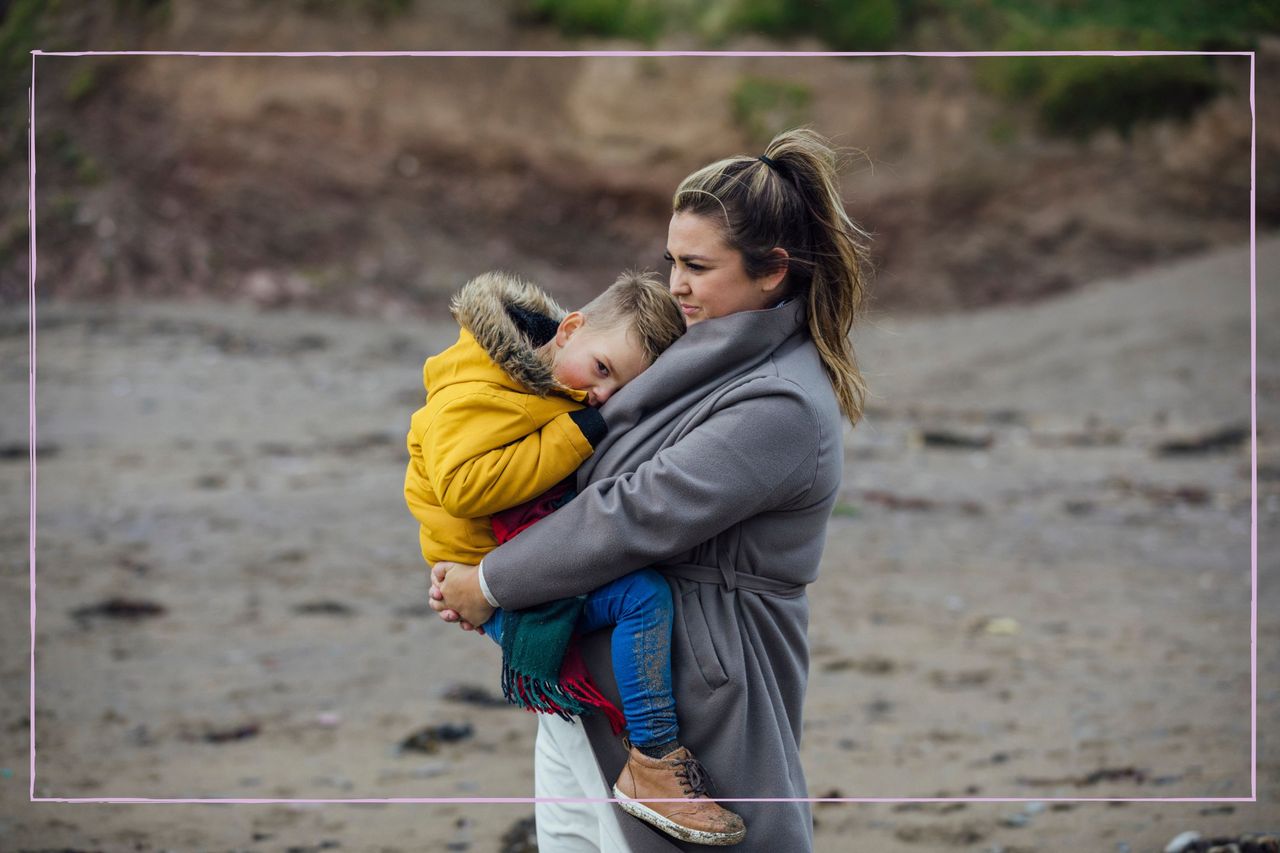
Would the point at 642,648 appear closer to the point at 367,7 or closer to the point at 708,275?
the point at 708,275

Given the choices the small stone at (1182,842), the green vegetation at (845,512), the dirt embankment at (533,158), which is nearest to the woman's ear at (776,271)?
the small stone at (1182,842)

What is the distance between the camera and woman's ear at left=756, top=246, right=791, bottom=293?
86.6 inches

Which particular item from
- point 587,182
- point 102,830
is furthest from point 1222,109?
point 102,830

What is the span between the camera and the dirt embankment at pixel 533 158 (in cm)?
1370


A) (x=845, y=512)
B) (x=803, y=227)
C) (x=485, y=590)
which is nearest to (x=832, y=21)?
(x=845, y=512)

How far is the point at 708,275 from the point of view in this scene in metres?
2.20

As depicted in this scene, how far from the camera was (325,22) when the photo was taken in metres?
15.0

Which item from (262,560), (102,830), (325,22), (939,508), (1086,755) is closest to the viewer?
(102,830)

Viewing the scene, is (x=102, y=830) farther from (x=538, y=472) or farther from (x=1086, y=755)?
(x=1086, y=755)

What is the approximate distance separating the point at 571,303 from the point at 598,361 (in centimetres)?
1244

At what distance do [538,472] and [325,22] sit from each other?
1419 cm

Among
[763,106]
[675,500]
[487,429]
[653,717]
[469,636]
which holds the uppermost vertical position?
[763,106]

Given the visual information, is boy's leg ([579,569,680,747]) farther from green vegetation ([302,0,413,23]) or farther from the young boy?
green vegetation ([302,0,413,23])

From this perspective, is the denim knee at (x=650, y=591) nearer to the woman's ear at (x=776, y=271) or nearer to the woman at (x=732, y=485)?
the woman at (x=732, y=485)
